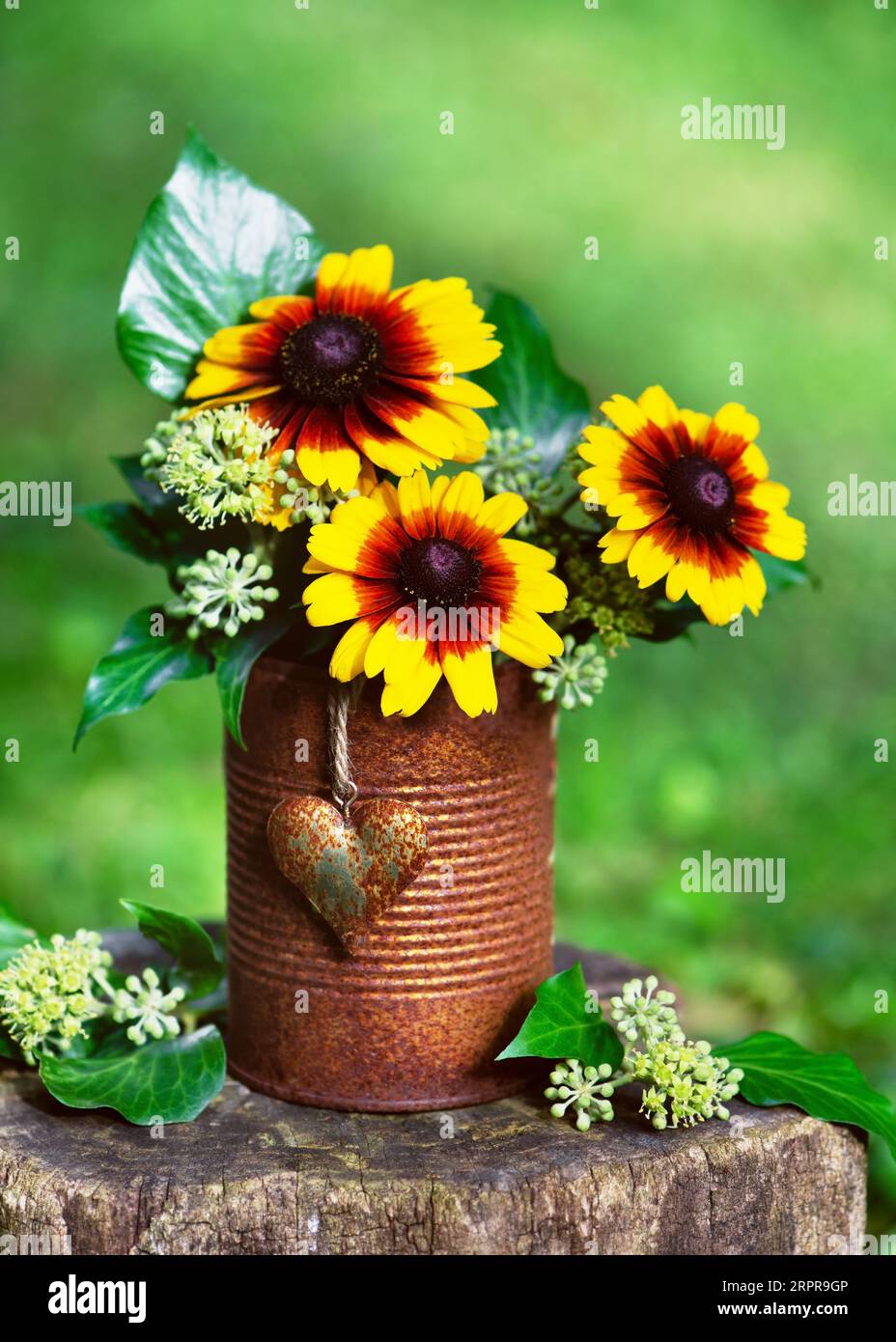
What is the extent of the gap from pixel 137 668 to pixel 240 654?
10 cm

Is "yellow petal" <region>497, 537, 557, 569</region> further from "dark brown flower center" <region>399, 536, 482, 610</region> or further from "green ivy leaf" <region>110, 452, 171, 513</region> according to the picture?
"green ivy leaf" <region>110, 452, 171, 513</region>

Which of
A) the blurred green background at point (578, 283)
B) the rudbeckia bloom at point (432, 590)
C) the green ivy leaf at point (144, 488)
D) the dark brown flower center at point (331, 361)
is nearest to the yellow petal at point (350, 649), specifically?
the rudbeckia bloom at point (432, 590)

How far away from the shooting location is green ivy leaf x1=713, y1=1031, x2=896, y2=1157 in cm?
147

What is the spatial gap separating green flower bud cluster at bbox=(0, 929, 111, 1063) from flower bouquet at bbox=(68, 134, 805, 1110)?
0.48 feet

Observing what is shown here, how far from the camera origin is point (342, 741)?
4.69 ft

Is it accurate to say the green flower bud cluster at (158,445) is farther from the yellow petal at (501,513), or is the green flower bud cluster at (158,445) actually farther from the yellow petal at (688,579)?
the yellow petal at (688,579)

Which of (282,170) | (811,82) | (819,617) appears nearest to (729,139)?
(811,82)

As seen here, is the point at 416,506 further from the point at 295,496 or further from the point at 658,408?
the point at 658,408

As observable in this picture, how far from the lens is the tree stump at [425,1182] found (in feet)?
4.36

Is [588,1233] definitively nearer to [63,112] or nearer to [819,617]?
[819,617]

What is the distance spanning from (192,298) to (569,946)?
0.94 m

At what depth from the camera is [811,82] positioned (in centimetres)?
505

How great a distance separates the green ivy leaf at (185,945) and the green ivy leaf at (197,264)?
1.67ft
